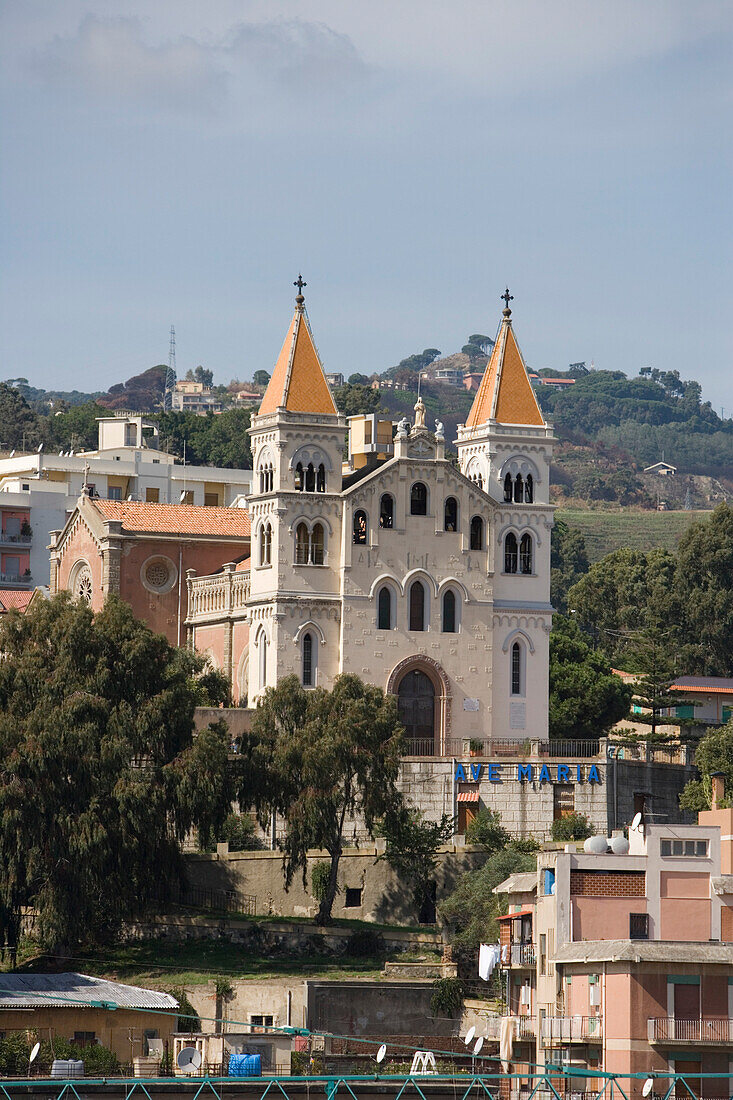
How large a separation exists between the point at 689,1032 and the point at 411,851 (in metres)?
26.5

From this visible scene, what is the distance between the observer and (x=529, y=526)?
3743 inches

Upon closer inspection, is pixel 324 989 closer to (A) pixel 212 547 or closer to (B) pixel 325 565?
(B) pixel 325 565

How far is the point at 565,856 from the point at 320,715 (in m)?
20.0

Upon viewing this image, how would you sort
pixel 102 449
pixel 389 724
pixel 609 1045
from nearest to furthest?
pixel 609 1045 < pixel 389 724 < pixel 102 449

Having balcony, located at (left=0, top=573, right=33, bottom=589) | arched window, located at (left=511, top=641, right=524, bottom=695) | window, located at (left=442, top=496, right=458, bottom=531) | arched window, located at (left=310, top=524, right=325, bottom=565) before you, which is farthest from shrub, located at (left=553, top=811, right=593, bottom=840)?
balcony, located at (left=0, top=573, right=33, bottom=589)

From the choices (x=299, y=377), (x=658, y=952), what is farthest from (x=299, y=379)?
(x=658, y=952)

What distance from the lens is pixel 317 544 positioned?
301ft

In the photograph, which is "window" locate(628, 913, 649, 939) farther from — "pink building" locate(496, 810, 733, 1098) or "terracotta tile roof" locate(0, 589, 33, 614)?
"terracotta tile roof" locate(0, 589, 33, 614)

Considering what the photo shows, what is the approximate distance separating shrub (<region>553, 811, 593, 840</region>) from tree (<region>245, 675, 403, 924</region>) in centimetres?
710

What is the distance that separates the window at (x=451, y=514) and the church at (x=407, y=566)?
5 cm

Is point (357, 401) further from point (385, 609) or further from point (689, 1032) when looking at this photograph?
point (689, 1032)

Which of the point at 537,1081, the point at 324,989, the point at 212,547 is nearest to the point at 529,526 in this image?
the point at 212,547

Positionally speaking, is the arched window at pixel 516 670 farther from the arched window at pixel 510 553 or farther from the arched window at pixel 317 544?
the arched window at pixel 317 544

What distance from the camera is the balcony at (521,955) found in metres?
66.9
